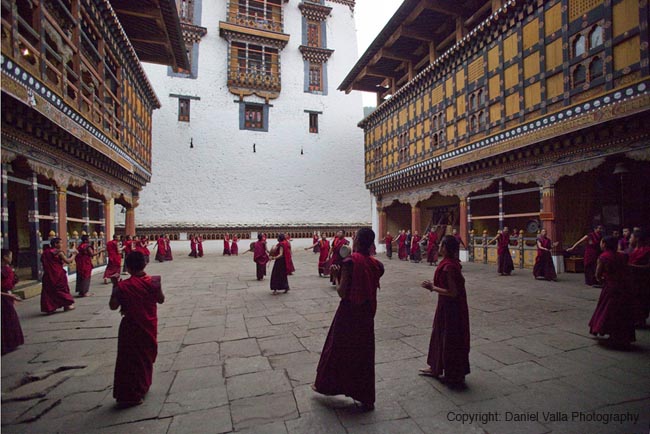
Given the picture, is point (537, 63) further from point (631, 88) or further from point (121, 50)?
point (121, 50)

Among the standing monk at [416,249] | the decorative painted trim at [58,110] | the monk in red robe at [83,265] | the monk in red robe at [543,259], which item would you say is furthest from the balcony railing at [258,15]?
the monk in red robe at [543,259]

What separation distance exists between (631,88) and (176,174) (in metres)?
18.9

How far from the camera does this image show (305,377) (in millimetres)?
2938

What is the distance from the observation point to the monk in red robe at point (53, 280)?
17.0ft

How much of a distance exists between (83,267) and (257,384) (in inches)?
229

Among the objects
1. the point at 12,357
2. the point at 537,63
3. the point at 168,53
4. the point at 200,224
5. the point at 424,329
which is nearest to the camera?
the point at 12,357

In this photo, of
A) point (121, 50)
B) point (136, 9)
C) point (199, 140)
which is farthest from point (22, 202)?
point (199, 140)

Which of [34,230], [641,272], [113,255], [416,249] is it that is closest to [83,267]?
[113,255]

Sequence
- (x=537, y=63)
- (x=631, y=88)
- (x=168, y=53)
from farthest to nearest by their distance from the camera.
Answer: (x=168, y=53) < (x=537, y=63) < (x=631, y=88)

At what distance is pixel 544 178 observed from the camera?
352 inches

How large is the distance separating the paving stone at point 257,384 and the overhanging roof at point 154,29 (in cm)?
1123

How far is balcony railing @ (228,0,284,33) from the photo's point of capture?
19359 mm

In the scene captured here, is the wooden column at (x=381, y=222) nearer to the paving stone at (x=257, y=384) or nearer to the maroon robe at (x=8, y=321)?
the paving stone at (x=257, y=384)

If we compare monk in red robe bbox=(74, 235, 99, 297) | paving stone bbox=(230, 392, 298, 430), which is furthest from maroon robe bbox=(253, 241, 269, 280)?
paving stone bbox=(230, 392, 298, 430)
